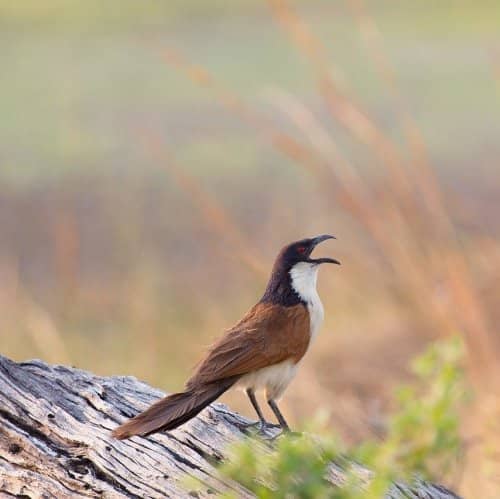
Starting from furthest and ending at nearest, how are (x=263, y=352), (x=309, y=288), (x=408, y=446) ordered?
(x=408, y=446) → (x=309, y=288) → (x=263, y=352)

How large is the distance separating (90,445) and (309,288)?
0.85m

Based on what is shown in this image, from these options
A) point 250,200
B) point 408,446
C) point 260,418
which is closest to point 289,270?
point 260,418

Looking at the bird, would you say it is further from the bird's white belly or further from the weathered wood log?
the weathered wood log

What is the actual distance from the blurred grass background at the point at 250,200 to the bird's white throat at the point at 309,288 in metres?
1.59

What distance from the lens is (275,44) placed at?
22297 millimetres

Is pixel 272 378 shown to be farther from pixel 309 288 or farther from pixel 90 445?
pixel 90 445

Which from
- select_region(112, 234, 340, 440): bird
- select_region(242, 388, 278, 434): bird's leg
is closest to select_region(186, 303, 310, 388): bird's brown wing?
select_region(112, 234, 340, 440): bird

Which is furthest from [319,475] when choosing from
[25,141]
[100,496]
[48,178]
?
[25,141]

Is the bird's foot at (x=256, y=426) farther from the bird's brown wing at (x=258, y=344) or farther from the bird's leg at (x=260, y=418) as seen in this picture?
the bird's brown wing at (x=258, y=344)

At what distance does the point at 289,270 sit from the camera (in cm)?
416

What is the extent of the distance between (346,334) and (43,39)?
13.2m

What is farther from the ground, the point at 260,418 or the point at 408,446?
the point at 408,446

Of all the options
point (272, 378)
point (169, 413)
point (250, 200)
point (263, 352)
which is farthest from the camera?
point (250, 200)

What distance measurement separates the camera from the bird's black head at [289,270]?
4090 mm
